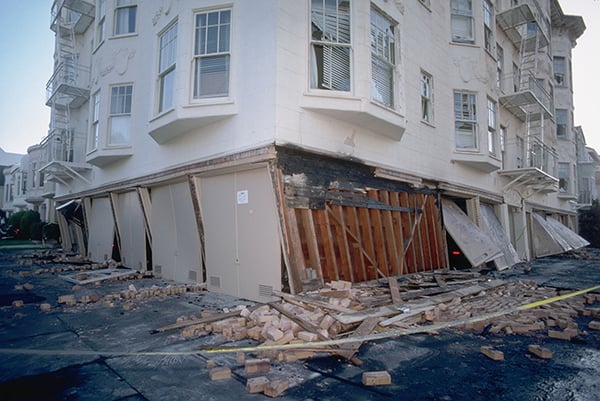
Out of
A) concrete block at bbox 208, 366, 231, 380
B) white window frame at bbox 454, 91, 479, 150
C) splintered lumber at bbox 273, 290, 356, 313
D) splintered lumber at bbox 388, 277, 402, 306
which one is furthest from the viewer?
white window frame at bbox 454, 91, 479, 150

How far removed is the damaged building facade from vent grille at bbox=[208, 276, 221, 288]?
5 centimetres

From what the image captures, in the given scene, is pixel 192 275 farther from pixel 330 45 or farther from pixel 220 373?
pixel 330 45

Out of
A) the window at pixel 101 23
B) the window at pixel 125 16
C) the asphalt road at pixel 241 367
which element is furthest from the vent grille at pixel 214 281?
the window at pixel 101 23

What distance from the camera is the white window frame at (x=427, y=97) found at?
11.2m

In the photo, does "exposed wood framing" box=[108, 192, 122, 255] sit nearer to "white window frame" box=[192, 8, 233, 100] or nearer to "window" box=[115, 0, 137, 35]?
"window" box=[115, 0, 137, 35]

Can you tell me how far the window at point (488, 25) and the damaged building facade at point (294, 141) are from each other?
0.07 m

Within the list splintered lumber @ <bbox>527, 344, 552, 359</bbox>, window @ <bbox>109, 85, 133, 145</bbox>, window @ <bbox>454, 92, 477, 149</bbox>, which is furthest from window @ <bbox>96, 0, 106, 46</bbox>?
splintered lumber @ <bbox>527, 344, 552, 359</bbox>

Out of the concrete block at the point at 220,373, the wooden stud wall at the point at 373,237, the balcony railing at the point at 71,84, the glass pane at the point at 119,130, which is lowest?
the concrete block at the point at 220,373

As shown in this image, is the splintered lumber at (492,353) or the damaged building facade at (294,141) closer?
the splintered lumber at (492,353)

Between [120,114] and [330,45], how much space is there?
7.72 m

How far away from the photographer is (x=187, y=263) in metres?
9.16

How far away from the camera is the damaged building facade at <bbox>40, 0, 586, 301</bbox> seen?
712 centimetres

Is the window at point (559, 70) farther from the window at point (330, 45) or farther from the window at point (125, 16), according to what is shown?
the window at point (125, 16)

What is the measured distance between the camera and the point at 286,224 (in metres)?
6.62
